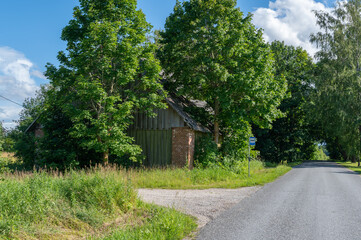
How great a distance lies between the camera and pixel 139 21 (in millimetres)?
17406

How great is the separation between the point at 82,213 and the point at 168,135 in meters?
12.8

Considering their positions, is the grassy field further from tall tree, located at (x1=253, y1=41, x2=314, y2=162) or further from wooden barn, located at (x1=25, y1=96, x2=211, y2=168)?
tall tree, located at (x1=253, y1=41, x2=314, y2=162)

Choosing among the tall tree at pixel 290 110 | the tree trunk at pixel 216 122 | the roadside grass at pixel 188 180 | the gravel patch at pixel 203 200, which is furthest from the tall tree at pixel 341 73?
the gravel patch at pixel 203 200

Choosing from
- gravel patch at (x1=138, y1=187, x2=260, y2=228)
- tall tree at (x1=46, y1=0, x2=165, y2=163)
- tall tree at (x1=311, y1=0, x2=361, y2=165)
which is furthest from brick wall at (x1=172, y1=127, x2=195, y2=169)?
tall tree at (x1=311, y1=0, x2=361, y2=165)

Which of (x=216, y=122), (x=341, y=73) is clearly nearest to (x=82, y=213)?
(x=216, y=122)

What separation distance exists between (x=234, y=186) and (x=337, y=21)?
99.6 feet

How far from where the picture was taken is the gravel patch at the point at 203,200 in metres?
8.79

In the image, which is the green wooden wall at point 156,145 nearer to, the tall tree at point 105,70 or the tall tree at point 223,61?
the tall tree at point 105,70

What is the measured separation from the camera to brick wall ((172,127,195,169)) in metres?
18.7

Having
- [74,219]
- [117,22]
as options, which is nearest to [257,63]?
[117,22]

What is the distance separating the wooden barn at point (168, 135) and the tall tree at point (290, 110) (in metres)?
21.7

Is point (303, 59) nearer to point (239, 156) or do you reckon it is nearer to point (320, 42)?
point (320, 42)

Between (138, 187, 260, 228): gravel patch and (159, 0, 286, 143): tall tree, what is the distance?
713 cm

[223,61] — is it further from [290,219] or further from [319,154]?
[319,154]
